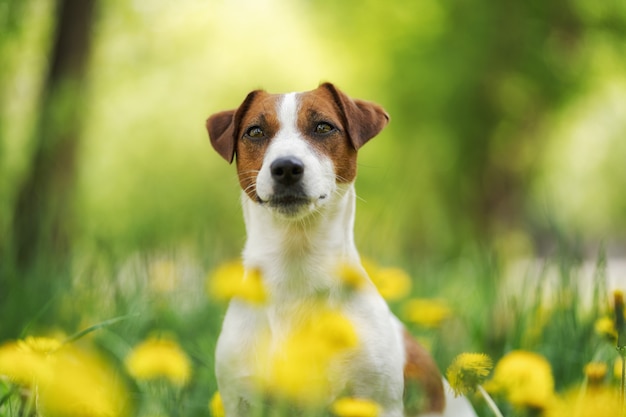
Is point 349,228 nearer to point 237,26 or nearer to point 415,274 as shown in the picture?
point 415,274

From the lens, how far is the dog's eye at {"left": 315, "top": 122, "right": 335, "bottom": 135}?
8.27 ft

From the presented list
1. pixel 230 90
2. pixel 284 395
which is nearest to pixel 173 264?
pixel 284 395

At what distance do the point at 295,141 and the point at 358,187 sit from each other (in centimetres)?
998

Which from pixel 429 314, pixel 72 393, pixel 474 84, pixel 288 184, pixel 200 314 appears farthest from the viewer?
pixel 474 84

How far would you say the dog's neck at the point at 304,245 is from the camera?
8.18ft

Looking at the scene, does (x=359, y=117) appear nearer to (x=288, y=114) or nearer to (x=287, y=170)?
A: (x=288, y=114)

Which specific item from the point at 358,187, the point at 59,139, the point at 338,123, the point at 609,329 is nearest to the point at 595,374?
the point at 609,329

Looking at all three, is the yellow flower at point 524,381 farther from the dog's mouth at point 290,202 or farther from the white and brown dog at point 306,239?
the dog's mouth at point 290,202

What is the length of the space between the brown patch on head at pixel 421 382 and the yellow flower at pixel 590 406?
51 cm

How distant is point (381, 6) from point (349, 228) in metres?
9.82

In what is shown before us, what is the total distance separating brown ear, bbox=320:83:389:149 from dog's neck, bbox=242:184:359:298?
0.18m

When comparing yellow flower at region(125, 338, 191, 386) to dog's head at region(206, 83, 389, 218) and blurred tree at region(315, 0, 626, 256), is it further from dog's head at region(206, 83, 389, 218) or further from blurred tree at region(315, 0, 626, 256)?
blurred tree at region(315, 0, 626, 256)

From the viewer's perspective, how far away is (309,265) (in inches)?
99.0

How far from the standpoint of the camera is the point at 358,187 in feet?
40.6
